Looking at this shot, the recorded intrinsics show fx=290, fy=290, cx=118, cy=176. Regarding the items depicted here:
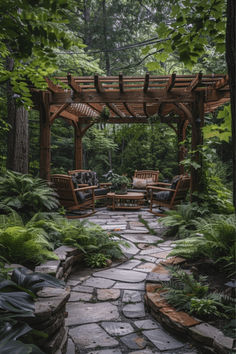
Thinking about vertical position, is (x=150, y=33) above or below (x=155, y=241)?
above

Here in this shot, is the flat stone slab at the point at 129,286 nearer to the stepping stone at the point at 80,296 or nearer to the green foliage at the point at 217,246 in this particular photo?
the stepping stone at the point at 80,296

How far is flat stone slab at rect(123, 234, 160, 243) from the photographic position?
178 inches

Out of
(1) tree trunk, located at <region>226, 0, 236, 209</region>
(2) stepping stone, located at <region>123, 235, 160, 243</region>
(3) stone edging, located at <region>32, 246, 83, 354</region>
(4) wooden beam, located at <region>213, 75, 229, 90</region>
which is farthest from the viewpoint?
(4) wooden beam, located at <region>213, 75, 229, 90</region>

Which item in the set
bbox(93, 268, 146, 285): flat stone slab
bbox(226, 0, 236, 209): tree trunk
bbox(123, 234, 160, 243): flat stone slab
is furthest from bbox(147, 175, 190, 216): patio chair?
bbox(226, 0, 236, 209): tree trunk

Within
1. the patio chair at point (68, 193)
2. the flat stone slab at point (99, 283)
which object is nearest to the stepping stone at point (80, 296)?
the flat stone slab at point (99, 283)

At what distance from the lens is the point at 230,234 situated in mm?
2709

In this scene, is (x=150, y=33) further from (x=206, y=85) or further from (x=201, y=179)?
(x=201, y=179)

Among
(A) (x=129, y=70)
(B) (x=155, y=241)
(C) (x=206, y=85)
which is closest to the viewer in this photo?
(B) (x=155, y=241)

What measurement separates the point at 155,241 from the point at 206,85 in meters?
2.96

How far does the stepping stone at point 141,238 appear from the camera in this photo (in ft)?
14.8

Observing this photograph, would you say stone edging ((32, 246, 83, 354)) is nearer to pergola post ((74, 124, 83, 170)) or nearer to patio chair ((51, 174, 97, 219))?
patio chair ((51, 174, 97, 219))

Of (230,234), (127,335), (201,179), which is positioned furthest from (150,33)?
(127,335)

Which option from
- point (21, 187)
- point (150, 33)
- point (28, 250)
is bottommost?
point (28, 250)

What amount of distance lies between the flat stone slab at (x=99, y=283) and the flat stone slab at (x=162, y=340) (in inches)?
33.8
